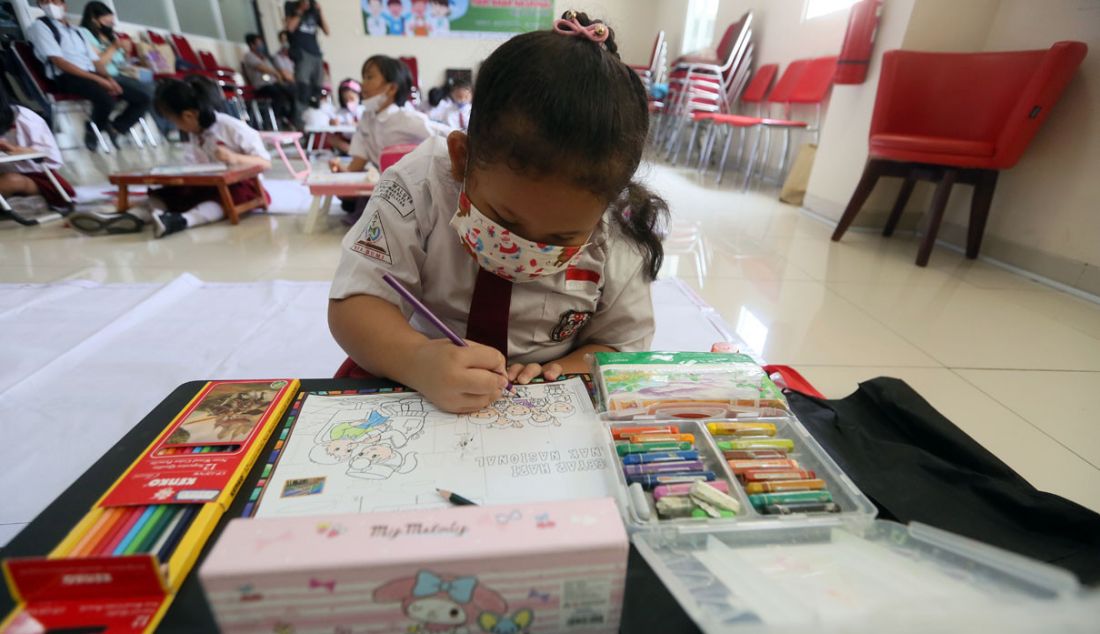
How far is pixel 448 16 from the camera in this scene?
698 centimetres

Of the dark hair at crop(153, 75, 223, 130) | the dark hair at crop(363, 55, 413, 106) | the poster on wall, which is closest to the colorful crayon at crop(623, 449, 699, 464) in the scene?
the dark hair at crop(363, 55, 413, 106)

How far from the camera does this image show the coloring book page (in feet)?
1.31

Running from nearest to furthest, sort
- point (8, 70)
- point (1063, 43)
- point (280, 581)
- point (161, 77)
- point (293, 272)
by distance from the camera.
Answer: point (280, 581) → point (1063, 43) → point (293, 272) → point (8, 70) → point (161, 77)

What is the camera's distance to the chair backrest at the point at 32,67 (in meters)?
3.42

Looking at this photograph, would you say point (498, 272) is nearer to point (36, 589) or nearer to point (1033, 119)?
point (36, 589)

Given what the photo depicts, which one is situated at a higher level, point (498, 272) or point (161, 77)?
point (498, 272)

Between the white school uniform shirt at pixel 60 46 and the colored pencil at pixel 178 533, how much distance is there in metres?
4.93

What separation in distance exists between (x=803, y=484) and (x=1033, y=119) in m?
2.30

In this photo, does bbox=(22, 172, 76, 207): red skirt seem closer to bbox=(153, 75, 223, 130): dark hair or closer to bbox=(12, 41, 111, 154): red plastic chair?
bbox=(153, 75, 223, 130): dark hair

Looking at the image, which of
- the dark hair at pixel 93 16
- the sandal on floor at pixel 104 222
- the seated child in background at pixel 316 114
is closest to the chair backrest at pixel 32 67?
the dark hair at pixel 93 16

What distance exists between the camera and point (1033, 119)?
74.5 inches

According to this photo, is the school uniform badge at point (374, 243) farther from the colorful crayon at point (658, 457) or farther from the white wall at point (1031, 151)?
the white wall at point (1031, 151)

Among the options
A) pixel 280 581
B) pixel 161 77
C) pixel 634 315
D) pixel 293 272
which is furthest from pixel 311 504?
pixel 161 77

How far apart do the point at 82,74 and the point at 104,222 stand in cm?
276
